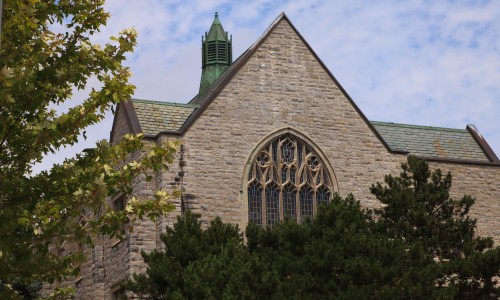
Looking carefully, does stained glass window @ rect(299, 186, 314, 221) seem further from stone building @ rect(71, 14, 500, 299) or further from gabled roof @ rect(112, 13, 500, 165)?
gabled roof @ rect(112, 13, 500, 165)

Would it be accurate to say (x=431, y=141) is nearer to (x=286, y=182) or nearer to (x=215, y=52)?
(x=286, y=182)

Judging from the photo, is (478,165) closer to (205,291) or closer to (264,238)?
(264,238)

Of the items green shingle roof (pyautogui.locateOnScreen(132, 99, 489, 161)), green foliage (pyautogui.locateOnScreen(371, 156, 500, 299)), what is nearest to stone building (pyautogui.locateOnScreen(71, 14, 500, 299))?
green shingle roof (pyautogui.locateOnScreen(132, 99, 489, 161))

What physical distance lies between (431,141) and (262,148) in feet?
27.1

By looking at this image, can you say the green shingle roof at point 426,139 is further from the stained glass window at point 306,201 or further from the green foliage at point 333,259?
the green foliage at point 333,259

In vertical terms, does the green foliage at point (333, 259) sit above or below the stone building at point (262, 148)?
below

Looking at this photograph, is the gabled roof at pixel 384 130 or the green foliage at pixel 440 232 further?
the gabled roof at pixel 384 130

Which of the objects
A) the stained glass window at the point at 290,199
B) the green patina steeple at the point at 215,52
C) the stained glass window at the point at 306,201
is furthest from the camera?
the green patina steeple at the point at 215,52

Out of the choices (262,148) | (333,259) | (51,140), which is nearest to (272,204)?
(262,148)

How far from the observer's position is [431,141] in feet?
116

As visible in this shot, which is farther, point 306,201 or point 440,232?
point 306,201

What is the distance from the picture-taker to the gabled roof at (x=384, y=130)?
1203 inches

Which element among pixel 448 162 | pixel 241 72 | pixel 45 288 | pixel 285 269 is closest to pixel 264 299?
pixel 285 269

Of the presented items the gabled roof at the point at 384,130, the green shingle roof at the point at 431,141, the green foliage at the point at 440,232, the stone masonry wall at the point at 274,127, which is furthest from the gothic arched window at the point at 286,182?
the green shingle roof at the point at 431,141
